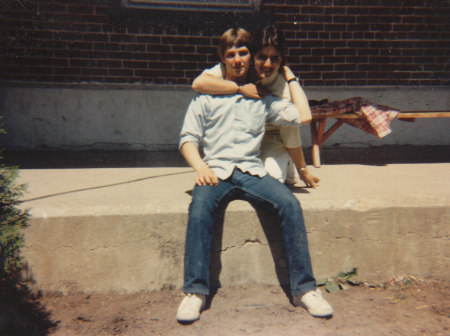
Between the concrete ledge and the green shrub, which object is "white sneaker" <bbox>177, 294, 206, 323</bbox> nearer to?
the concrete ledge

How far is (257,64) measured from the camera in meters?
2.84

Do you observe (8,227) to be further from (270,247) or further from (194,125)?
(270,247)

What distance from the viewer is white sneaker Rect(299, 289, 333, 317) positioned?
2.38 metres

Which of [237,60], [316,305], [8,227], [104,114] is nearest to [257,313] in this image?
[316,305]

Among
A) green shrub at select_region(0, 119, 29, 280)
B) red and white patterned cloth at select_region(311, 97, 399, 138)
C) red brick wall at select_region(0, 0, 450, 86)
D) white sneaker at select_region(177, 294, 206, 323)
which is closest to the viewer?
green shrub at select_region(0, 119, 29, 280)

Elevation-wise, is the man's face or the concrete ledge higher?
the man's face

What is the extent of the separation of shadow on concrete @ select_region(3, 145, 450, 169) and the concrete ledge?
1135mm

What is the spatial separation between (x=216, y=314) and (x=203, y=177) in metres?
0.89

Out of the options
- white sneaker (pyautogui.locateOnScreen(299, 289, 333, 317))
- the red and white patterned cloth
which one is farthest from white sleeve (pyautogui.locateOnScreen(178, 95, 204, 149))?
the red and white patterned cloth

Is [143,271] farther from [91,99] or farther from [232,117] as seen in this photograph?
[91,99]

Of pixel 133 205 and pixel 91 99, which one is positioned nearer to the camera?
pixel 133 205

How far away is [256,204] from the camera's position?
2693 mm

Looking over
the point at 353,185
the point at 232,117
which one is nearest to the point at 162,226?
the point at 232,117

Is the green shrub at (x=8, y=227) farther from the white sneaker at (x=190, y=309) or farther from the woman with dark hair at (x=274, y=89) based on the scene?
the woman with dark hair at (x=274, y=89)
